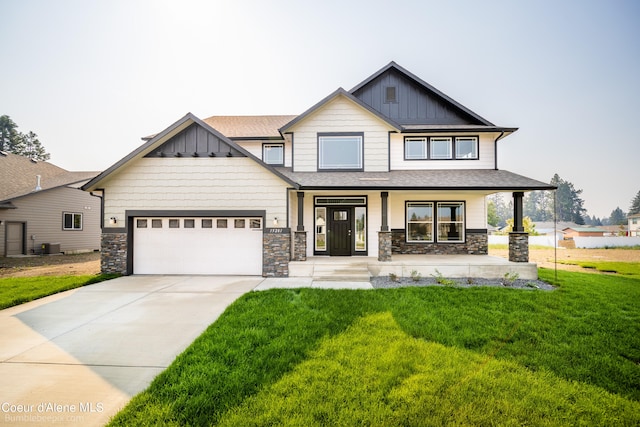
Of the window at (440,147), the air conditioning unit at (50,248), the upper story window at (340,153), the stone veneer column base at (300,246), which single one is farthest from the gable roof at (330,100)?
the air conditioning unit at (50,248)

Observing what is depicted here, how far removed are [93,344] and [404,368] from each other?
16.1ft

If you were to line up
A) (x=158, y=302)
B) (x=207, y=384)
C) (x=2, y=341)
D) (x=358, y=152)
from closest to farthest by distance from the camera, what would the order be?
(x=207, y=384), (x=2, y=341), (x=158, y=302), (x=358, y=152)

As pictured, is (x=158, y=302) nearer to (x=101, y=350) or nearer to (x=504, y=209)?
(x=101, y=350)

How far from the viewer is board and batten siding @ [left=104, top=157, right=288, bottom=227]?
9828mm

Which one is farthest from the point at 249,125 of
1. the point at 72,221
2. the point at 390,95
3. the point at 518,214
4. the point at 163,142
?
the point at 72,221

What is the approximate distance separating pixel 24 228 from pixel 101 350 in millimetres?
18535

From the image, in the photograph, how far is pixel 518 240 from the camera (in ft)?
33.2

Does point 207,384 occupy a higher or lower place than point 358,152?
lower

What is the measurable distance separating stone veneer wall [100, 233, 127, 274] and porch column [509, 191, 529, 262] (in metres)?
14.4

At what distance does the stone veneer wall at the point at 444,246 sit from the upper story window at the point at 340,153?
372 cm

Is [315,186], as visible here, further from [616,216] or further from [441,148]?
[616,216]

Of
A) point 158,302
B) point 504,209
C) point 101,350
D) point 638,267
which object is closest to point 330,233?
point 158,302

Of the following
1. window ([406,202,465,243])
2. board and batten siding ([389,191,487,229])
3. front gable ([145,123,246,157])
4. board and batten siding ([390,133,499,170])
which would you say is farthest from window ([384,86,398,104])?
front gable ([145,123,246,157])

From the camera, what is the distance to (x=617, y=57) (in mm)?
17453
